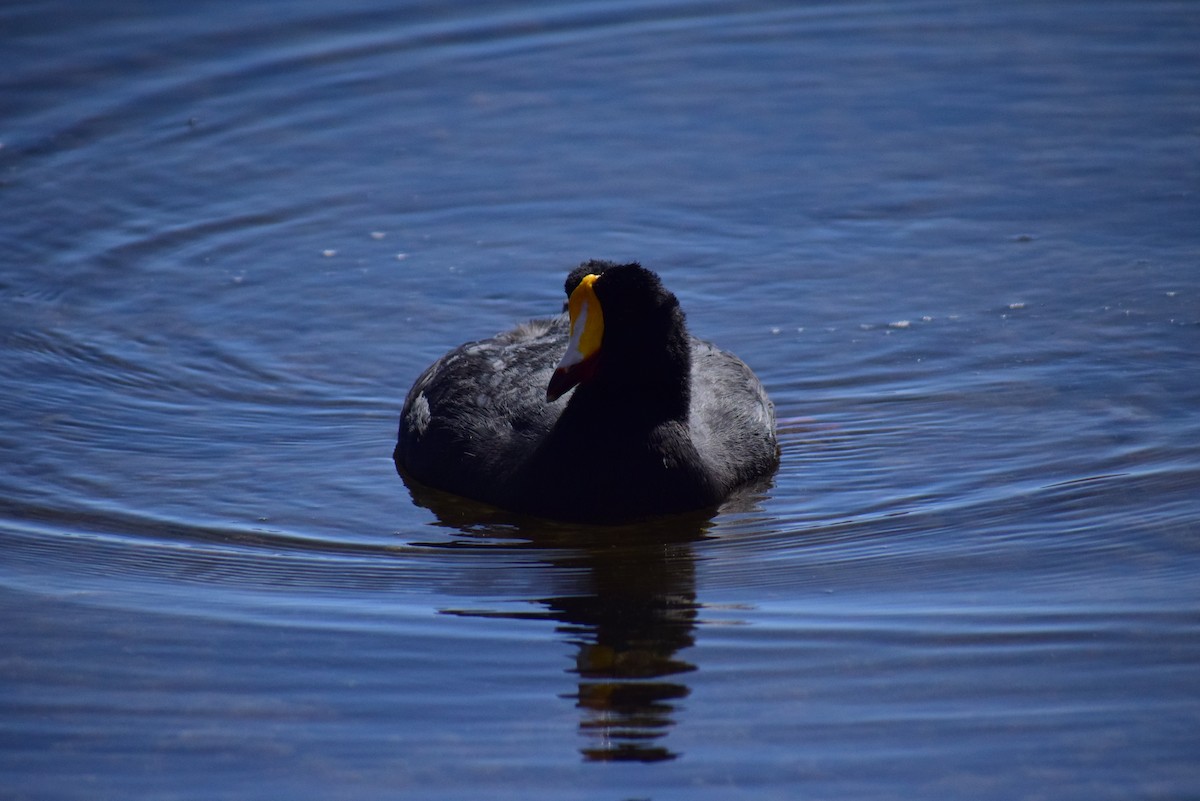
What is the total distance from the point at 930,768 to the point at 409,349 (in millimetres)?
4715

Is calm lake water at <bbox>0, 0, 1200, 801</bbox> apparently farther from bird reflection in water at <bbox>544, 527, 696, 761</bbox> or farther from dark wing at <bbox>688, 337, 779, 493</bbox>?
dark wing at <bbox>688, 337, 779, 493</bbox>

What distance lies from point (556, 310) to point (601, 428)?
2728 mm

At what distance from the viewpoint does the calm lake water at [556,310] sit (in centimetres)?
473

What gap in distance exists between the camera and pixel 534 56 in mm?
13492

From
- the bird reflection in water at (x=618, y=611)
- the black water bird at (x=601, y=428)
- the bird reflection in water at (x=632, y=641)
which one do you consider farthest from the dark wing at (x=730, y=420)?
the bird reflection in water at (x=632, y=641)

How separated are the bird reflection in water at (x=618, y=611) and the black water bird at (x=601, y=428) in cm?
10

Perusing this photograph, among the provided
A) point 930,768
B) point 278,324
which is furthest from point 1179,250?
point 930,768

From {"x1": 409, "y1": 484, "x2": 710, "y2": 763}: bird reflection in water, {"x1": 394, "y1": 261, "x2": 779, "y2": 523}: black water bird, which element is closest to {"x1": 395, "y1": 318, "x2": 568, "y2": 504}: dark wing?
{"x1": 394, "y1": 261, "x2": 779, "y2": 523}: black water bird

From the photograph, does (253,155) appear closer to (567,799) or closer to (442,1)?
(442,1)

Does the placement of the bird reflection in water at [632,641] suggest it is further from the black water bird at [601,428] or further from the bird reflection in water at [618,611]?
the black water bird at [601,428]

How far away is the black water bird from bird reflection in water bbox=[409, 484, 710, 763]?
3.9 inches

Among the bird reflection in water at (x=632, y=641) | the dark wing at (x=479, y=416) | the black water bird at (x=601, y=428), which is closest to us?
the bird reflection in water at (x=632, y=641)

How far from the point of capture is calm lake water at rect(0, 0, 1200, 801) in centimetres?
473

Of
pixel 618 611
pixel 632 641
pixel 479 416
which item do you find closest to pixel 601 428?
pixel 479 416
